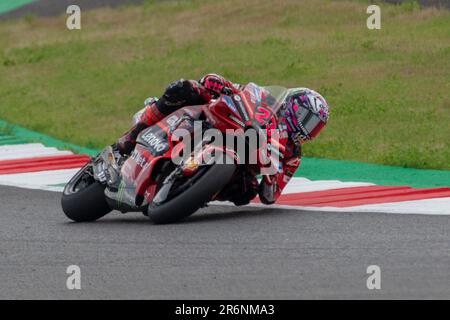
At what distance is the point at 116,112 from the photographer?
18.3 metres

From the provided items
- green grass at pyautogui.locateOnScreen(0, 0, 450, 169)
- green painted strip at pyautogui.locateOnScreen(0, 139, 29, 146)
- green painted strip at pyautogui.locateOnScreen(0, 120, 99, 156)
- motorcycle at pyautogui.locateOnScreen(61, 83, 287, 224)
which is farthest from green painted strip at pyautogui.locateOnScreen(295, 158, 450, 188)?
green painted strip at pyautogui.locateOnScreen(0, 139, 29, 146)

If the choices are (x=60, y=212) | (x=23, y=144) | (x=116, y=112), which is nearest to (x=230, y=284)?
(x=60, y=212)

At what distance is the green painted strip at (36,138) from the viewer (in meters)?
14.9

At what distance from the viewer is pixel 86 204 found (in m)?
9.90

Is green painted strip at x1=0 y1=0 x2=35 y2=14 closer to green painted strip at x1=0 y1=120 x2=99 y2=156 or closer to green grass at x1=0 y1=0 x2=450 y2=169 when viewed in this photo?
green grass at x1=0 y1=0 x2=450 y2=169

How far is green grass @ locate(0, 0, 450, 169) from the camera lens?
1541 cm

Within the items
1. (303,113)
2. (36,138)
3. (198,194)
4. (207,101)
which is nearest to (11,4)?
(36,138)

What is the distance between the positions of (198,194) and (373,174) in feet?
11.7

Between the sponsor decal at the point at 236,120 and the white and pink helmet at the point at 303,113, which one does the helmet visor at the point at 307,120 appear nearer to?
the white and pink helmet at the point at 303,113

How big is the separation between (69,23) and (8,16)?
3.10 m

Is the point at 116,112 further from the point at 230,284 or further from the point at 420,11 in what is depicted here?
the point at 230,284

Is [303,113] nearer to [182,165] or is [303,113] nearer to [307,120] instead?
[307,120]

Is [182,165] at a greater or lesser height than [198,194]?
greater

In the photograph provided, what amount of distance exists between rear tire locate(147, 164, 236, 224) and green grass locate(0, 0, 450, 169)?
Answer: 161 inches
